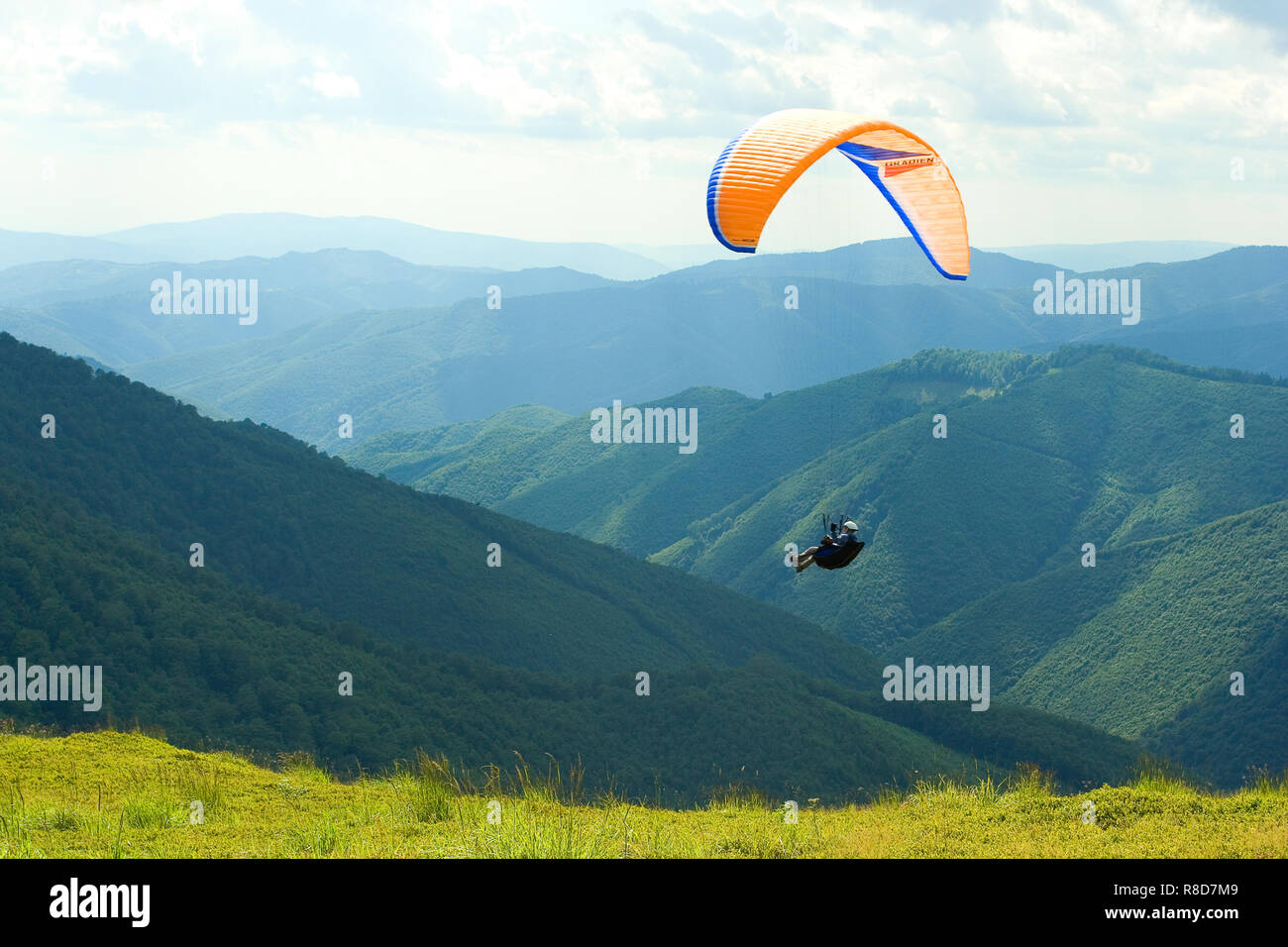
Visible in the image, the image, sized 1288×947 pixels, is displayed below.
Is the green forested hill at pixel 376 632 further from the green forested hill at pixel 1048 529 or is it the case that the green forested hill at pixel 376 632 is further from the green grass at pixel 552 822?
the green forested hill at pixel 1048 529

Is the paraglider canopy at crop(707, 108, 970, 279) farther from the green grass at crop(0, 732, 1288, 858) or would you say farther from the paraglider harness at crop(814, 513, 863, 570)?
the green grass at crop(0, 732, 1288, 858)

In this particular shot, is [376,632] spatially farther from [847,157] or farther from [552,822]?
[552,822]

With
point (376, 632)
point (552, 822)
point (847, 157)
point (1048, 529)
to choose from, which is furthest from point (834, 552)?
point (1048, 529)

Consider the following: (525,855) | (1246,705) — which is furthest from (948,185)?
(1246,705)

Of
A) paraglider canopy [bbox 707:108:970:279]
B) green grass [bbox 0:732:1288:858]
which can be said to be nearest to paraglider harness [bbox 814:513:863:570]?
green grass [bbox 0:732:1288:858]
